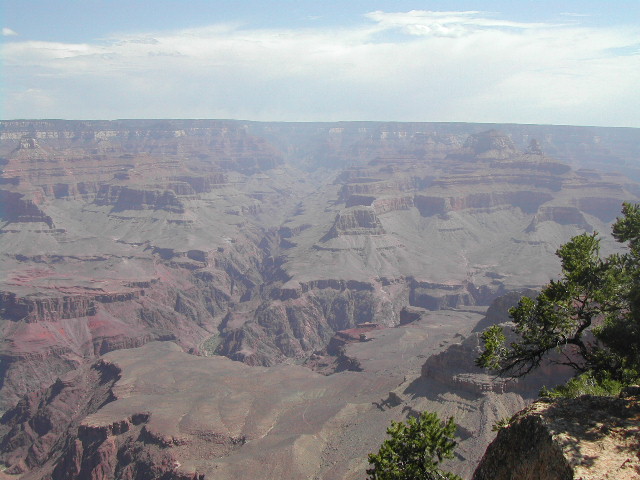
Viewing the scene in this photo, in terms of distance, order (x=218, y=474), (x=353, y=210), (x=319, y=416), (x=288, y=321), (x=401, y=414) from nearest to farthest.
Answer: (x=218, y=474), (x=401, y=414), (x=319, y=416), (x=288, y=321), (x=353, y=210)

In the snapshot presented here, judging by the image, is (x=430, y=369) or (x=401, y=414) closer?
(x=401, y=414)

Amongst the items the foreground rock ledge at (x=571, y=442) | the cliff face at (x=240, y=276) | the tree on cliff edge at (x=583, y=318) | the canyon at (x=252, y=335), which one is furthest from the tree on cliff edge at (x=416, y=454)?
the cliff face at (x=240, y=276)

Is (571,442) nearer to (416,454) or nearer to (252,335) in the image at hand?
(416,454)

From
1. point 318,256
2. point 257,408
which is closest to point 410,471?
point 257,408

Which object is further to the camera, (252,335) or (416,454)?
(252,335)

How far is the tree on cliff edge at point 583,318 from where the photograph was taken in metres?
19.7

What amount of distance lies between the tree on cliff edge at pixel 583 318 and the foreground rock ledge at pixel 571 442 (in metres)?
2.32

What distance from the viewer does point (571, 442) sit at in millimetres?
15586

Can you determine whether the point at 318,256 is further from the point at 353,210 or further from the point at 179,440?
the point at 179,440

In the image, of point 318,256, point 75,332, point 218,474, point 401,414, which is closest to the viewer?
point 218,474

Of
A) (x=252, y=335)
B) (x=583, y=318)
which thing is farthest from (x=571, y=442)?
(x=252, y=335)

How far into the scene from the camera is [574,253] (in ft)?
69.6

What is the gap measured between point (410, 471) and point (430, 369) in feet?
151

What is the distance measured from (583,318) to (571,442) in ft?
19.7
